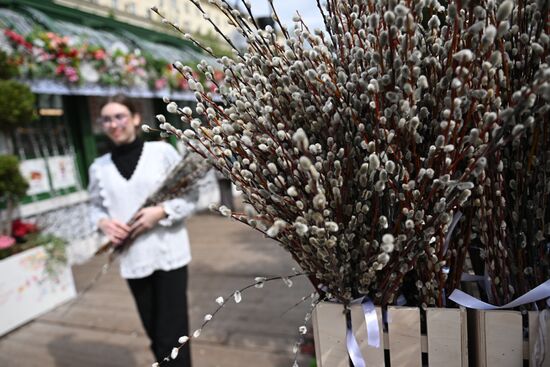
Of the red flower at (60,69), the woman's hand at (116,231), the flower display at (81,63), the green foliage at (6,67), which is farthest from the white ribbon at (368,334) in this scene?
the red flower at (60,69)

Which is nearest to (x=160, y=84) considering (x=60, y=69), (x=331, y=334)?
(x=60, y=69)

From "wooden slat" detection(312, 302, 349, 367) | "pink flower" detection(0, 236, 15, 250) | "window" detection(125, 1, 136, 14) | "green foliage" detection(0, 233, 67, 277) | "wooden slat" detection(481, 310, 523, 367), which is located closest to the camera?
"wooden slat" detection(481, 310, 523, 367)

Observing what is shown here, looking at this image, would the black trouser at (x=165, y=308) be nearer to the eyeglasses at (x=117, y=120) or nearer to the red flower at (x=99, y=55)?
the eyeglasses at (x=117, y=120)

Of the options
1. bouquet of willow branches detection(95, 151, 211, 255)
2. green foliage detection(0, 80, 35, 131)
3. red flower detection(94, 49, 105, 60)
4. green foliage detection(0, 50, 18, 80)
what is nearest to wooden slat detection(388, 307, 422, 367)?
bouquet of willow branches detection(95, 151, 211, 255)

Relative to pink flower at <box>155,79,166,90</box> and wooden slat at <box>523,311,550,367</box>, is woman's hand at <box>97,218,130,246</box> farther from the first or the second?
pink flower at <box>155,79,166,90</box>

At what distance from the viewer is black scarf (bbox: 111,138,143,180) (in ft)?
7.25

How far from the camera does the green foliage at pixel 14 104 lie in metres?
3.75

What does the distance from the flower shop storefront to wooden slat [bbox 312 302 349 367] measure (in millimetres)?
3685

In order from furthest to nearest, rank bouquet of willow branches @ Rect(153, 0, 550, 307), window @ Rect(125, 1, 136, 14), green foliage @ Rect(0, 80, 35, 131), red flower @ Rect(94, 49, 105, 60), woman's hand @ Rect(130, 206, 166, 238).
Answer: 1. window @ Rect(125, 1, 136, 14)
2. red flower @ Rect(94, 49, 105, 60)
3. green foliage @ Rect(0, 80, 35, 131)
4. woman's hand @ Rect(130, 206, 166, 238)
5. bouquet of willow branches @ Rect(153, 0, 550, 307)

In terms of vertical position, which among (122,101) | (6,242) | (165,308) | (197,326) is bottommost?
(197,326)

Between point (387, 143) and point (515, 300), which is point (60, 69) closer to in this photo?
point (387, 143)

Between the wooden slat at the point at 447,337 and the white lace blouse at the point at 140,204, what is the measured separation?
1.58 metres

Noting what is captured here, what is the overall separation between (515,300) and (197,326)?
9.65 feet

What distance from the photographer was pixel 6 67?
12.6ft
